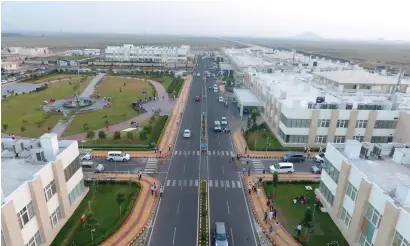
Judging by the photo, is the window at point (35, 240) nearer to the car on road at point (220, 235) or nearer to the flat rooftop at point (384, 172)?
the car on road at point (220, 235)

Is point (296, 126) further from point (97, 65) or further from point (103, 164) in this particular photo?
point (97, 65)

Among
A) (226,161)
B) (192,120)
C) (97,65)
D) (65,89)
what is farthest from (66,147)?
(97,65)

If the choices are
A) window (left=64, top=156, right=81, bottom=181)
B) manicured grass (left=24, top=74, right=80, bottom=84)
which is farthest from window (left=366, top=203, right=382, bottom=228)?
manicured grass (left=24, top=74, right=80, bottom=84)

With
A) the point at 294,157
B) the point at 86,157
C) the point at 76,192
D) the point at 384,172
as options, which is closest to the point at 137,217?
the point at 76,192

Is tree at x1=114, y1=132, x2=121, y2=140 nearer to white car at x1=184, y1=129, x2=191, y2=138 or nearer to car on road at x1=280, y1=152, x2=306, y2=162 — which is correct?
white car at x1=184, y1=129, x2=191, y2=138

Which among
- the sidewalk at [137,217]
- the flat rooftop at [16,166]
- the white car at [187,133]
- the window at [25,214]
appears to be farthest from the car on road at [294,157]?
the window at [25,214]
